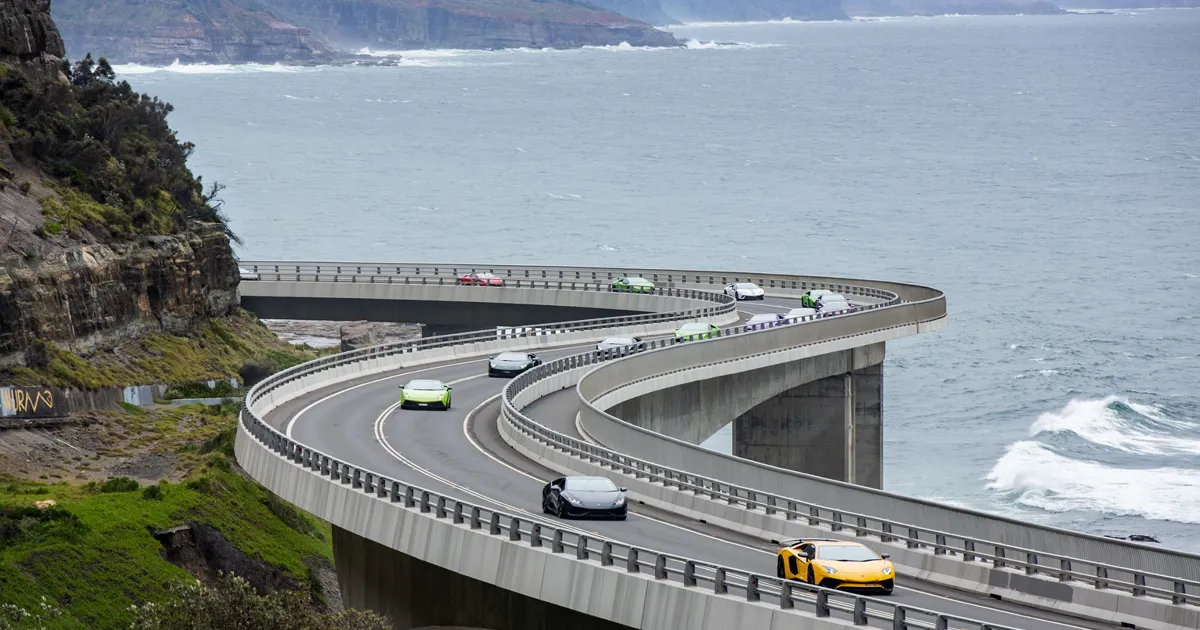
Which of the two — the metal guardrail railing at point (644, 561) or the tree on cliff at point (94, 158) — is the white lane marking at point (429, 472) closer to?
the metal guardrail railing at point (644, 561)

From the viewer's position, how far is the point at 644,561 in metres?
30.9

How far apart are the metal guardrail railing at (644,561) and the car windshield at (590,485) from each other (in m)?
1.66

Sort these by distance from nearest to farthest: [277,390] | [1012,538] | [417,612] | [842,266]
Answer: [1012,538], [417,612], [277,390], [842,266]

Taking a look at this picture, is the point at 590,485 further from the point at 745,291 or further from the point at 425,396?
the point at 745,291

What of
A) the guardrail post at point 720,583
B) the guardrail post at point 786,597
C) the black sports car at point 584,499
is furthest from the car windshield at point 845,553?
the black sports car at point 584,499

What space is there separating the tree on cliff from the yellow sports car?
146ft

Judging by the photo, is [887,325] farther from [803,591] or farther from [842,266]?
[842,266]

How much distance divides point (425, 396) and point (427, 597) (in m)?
18.0

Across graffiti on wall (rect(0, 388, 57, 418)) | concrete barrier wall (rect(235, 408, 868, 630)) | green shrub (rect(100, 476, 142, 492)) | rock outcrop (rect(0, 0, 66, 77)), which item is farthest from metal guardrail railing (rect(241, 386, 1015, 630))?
rock outcrop (rect(0, 0, 66, 77))

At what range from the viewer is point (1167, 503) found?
79.8 m

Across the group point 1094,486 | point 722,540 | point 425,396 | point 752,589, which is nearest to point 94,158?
point 425,396

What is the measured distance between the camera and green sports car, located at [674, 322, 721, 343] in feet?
219

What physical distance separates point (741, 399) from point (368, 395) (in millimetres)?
13650

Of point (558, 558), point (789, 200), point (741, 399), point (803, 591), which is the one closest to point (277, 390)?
point (741, 399)
